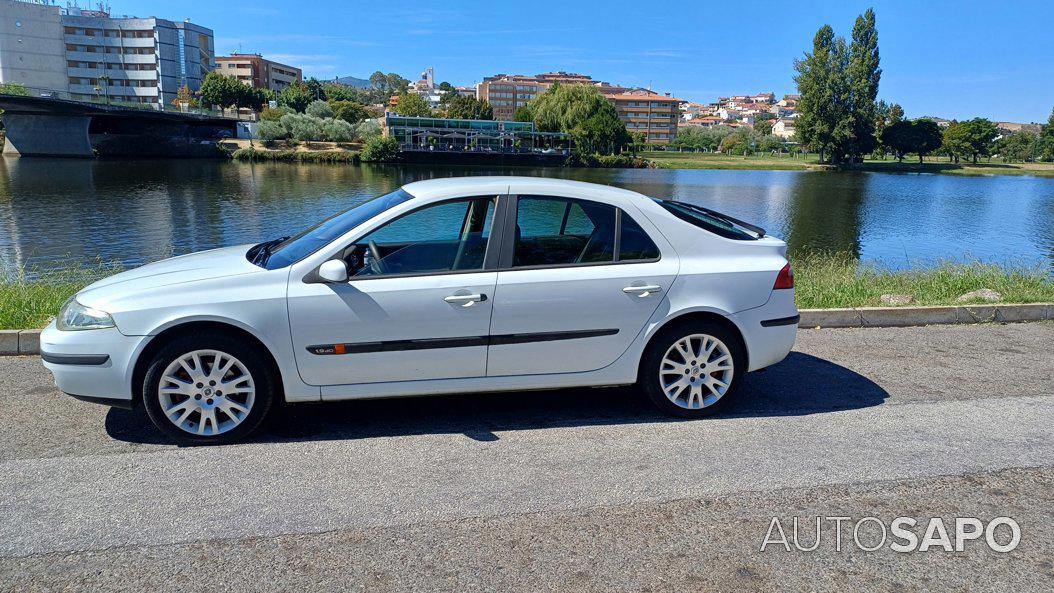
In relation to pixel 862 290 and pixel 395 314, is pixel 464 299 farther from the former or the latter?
pixel 862 290

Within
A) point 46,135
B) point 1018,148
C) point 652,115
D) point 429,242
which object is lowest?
point 429,242

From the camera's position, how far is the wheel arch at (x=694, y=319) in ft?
15.6

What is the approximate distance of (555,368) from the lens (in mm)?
4637

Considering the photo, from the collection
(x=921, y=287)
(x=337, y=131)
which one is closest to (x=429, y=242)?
(x=921, y=287)

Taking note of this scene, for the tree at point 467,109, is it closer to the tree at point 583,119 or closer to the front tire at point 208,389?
the tree at point 583,119

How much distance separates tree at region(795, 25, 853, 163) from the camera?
295 feet

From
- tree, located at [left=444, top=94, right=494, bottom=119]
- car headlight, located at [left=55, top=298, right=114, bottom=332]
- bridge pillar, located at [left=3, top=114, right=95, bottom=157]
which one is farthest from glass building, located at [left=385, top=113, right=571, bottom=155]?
car headlight, located at [left=55, top=298, right=114, bottom=332]

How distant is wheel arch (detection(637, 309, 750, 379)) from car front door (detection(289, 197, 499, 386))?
1092 mm

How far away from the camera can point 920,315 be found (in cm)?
760

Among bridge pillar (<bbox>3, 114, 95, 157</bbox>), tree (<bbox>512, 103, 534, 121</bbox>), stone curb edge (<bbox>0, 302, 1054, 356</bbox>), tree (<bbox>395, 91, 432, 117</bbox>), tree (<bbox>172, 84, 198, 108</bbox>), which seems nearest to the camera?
stone curb edge (<bbox>0, 302, 1054, 356</bbox>)

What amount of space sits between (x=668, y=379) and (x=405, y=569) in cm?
238

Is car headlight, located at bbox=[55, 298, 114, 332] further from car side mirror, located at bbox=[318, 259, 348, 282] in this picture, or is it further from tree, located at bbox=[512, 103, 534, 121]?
tree, located at bbox=[512, 103, 534, 121]

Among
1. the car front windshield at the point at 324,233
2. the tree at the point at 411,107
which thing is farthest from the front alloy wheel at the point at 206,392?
the tree at the point at 411,107

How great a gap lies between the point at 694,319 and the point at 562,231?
1055mm
